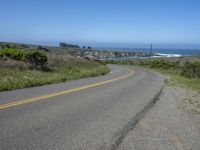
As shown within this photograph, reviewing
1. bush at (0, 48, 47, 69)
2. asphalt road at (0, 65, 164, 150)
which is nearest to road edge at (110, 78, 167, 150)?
asphalt road at (0, 65, 164, 150)

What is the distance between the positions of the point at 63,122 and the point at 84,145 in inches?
69.1

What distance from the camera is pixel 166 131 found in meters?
7.09

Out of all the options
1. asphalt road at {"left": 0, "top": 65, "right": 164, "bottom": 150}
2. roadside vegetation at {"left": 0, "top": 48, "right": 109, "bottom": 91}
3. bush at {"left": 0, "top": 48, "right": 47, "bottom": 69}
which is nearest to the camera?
asphalt road at {"left": 0, "top": 65, "right": 164, "bottom": 150}

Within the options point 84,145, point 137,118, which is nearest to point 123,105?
point 137,118

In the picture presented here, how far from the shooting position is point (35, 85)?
599 inches

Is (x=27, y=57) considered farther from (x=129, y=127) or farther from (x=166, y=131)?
(x=166, y=131)

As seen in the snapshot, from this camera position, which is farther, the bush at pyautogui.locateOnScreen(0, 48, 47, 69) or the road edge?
the bush at pyautogui.locateOnScreen(0, 48, 47, 69)

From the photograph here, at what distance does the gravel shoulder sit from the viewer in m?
5.94

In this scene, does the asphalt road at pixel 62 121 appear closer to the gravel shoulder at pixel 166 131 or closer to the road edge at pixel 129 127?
the road edge at pixel 129 127

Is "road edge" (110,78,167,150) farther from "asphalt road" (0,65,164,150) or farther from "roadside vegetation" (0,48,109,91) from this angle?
"roadside vegetation" (0,48,109,91)

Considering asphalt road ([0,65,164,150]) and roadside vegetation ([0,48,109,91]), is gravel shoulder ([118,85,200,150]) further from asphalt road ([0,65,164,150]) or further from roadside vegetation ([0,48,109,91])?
roadside vegetation ([0,48,109,91])

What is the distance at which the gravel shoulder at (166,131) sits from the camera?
594 centimetres

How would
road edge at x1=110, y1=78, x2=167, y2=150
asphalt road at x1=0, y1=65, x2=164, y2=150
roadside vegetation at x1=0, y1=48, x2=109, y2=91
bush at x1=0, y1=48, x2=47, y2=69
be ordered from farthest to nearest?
bush at x1=0, y1=48, x2=47, y2=69
roadside vegetation at x1=0, y1=48, x2=109, y2=91
road edge at x1=110, y1=78, x2=167, y2=150
asphalt road at x1=0, y1=65, x2=164, y2=150

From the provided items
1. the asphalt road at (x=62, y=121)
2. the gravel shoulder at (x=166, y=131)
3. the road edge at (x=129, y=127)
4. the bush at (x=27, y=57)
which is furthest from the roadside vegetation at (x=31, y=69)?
the gravel shoulder at (x=166, y=131)
